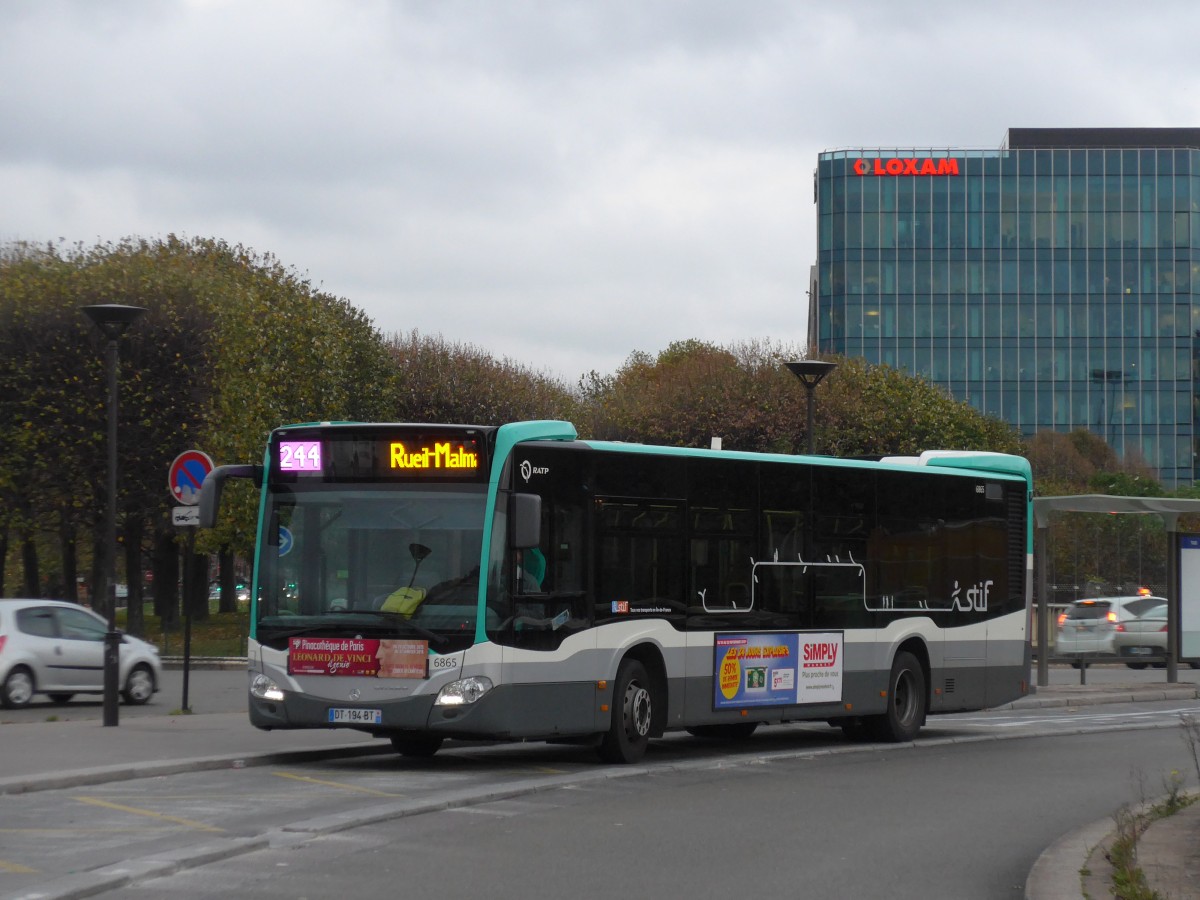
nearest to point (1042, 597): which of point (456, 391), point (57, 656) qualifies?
point (57, 656)

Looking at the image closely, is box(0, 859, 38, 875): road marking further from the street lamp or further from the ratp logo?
the street lamp

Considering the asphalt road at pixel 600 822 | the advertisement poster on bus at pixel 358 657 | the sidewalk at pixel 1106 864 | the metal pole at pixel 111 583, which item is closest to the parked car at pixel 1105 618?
the asphalt road at pixel 600 822

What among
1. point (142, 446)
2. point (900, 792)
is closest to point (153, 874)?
point (900, 792)

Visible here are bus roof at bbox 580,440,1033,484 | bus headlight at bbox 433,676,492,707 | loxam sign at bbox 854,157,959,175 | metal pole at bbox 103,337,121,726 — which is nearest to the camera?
bus headlight at bbox 433,676,492,707

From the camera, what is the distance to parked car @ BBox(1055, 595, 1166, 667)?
1432 inches

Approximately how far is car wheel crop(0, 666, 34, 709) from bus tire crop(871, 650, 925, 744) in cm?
1185

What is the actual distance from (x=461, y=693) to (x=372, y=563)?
135 centimetres

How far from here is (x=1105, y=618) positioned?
37.4 m

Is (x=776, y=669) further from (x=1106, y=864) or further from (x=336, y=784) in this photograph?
(x=1106, y=864)

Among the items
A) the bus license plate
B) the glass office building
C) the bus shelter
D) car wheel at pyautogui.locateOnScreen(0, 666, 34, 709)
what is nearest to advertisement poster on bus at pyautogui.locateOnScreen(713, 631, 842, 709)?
the bus license plate

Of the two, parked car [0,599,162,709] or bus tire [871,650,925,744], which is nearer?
bus tire [871,650,925,744]

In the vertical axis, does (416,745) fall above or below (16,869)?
below

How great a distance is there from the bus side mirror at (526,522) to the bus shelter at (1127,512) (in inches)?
500

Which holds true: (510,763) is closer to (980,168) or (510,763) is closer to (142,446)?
(142,446)
